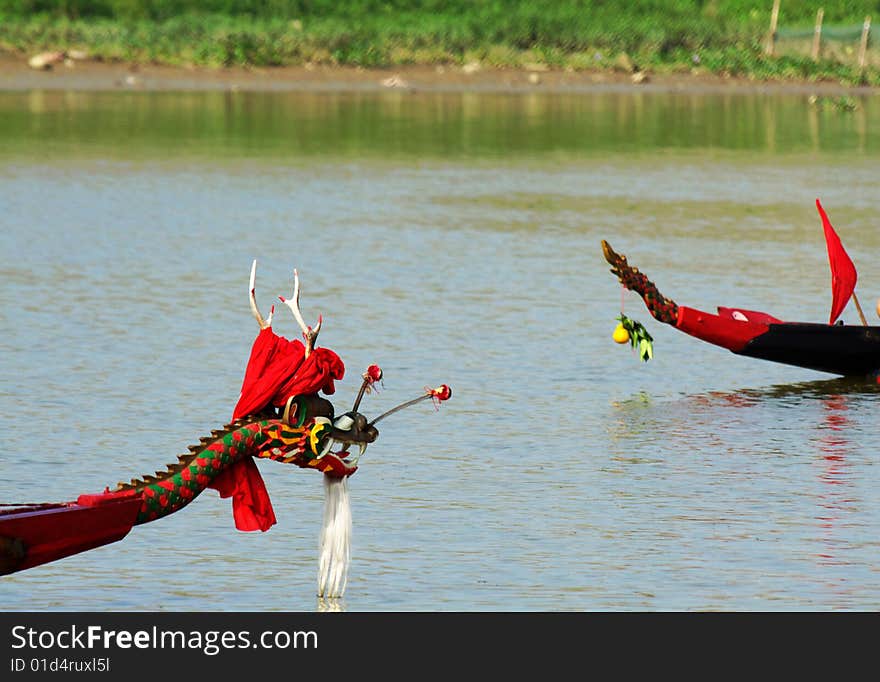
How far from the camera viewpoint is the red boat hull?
11.2m

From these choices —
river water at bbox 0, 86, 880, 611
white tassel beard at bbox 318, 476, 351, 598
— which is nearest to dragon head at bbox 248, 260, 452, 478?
white tassel beard at bbox 318, 476, 351, 598

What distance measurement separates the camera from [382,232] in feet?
110

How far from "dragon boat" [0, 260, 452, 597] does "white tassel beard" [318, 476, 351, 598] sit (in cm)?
27

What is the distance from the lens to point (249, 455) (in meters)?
11.7

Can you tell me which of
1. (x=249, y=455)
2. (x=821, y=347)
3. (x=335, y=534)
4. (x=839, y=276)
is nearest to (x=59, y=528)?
(x=249, y=455)

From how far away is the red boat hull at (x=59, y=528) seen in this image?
11.2 meters

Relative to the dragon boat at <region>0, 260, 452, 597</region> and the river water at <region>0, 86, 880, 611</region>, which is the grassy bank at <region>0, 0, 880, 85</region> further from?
the dragon boat at <region>0, 260, 452, 597</region>

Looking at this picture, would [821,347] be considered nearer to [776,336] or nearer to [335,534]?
[776,336]

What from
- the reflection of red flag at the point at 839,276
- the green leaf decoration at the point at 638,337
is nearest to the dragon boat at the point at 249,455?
the green leaf decoration at the point at 638,337

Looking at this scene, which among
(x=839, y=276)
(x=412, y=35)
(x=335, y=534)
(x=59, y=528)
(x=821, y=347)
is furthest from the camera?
(x=412, y=35)

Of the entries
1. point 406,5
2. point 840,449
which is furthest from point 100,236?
point 406,5

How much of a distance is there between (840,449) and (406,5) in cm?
5707

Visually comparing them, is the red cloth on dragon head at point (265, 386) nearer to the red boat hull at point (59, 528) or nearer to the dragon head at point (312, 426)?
the dragon head at point (312, 426)

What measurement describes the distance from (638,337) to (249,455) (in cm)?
952
